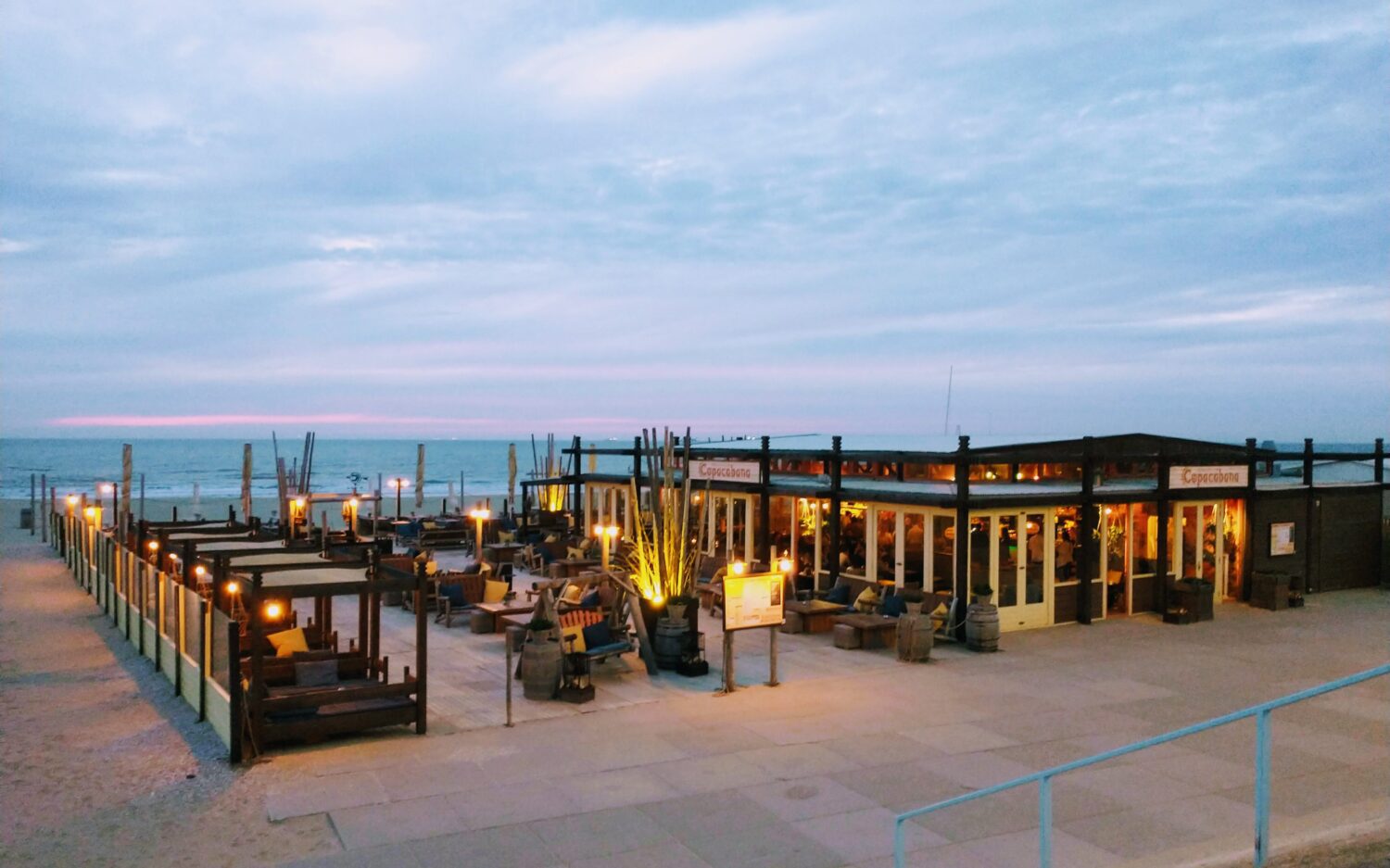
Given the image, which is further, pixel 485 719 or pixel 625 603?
pixel 625 603

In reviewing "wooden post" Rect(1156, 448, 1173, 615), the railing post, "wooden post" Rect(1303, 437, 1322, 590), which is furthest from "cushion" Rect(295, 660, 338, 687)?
"wooden post" Rect(1303, 437, 1322, 590)

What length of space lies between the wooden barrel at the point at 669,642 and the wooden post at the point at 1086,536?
8.29 meters

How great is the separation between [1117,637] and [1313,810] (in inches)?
363

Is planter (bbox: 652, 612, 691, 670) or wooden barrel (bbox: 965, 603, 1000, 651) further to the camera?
wooden barrel (bbox: 965, 603, 1000, 651)

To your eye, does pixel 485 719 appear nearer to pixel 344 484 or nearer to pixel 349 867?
pixel 349 867

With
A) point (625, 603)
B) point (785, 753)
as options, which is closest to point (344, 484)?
point (625, 603)

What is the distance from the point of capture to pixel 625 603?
16.4m

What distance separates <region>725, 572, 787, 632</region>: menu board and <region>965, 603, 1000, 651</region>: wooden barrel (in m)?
4.00

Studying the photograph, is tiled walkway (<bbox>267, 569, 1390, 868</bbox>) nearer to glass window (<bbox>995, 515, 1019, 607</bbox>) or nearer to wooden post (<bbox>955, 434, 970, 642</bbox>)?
wooden post (<bbox>955, 434, 970, 642</bbox>)

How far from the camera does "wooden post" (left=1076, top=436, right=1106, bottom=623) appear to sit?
61.2 ft

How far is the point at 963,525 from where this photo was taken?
56.8ft

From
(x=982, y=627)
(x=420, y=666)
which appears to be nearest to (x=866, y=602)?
(x=982, y=627)

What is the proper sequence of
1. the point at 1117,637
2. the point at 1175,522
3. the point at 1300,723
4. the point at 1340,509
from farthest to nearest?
the point at 1340,509, the point at 1175,522, the point at 1117,637, the point at 1300,723

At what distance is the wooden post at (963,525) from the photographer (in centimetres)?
1727
